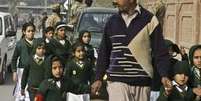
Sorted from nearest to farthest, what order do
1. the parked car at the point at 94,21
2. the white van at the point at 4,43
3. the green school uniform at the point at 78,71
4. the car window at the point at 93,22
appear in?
the green school uniform at the point at 78,71
the parked car at the point at 94,21
the car window at the point at 93,22
the white van at the point at 4,43

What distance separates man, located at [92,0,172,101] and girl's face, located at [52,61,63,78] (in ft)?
4.25

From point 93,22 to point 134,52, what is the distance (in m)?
9.11

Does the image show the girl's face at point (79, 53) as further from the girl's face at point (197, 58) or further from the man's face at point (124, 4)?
the man's face at point (124, 4)

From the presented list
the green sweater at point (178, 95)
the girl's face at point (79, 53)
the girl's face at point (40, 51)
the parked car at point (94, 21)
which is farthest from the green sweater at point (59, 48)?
the green sweater at point (178, 95)

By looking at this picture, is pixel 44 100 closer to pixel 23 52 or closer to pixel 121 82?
pixel 121 82

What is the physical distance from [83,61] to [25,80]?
88 centimetres

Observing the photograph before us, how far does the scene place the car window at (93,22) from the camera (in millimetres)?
14898

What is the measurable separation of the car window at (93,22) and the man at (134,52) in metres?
8.52

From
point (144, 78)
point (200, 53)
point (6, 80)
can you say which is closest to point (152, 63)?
point (144, 78)

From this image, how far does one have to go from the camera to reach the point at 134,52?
20.2ft

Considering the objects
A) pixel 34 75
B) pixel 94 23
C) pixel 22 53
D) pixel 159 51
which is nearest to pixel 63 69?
pixel 34 75

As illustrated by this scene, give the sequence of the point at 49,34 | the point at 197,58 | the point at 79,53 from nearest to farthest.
A: the point at 197,58
the point at 79,53
the point at 49,34

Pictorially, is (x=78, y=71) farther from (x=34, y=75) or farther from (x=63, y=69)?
(x=63, y=69)

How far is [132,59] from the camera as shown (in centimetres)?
619
